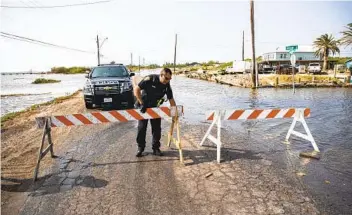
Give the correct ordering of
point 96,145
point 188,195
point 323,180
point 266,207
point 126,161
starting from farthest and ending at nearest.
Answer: point 96,145, point 126,161, point 323,180, point 188,195, point 266,207

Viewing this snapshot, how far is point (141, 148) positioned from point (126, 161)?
48 centimetres

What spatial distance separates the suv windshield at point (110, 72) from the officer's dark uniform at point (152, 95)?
8.02 metres

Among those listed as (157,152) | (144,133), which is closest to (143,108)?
(144,133)

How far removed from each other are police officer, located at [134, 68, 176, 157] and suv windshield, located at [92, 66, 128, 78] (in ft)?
26.3

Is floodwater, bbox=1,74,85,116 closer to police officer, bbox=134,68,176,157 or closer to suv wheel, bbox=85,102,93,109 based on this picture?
suv wheel, bbox=85,102,93,109

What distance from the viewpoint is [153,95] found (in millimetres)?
6574

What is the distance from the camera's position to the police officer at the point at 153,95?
6270 mm

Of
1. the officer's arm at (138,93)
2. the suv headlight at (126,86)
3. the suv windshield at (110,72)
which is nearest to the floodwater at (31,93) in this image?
the suv windshield at (110,72)

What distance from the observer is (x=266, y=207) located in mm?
4262

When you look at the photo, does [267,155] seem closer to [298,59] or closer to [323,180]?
[323,180]

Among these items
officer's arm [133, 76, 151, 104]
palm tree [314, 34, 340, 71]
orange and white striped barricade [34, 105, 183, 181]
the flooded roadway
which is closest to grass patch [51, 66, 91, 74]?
palm tree [314, 34, 340, 71]

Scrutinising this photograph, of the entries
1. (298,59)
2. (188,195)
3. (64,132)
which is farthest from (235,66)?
(188,195)

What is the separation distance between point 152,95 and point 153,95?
23mm

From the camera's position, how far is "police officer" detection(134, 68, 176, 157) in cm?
627
